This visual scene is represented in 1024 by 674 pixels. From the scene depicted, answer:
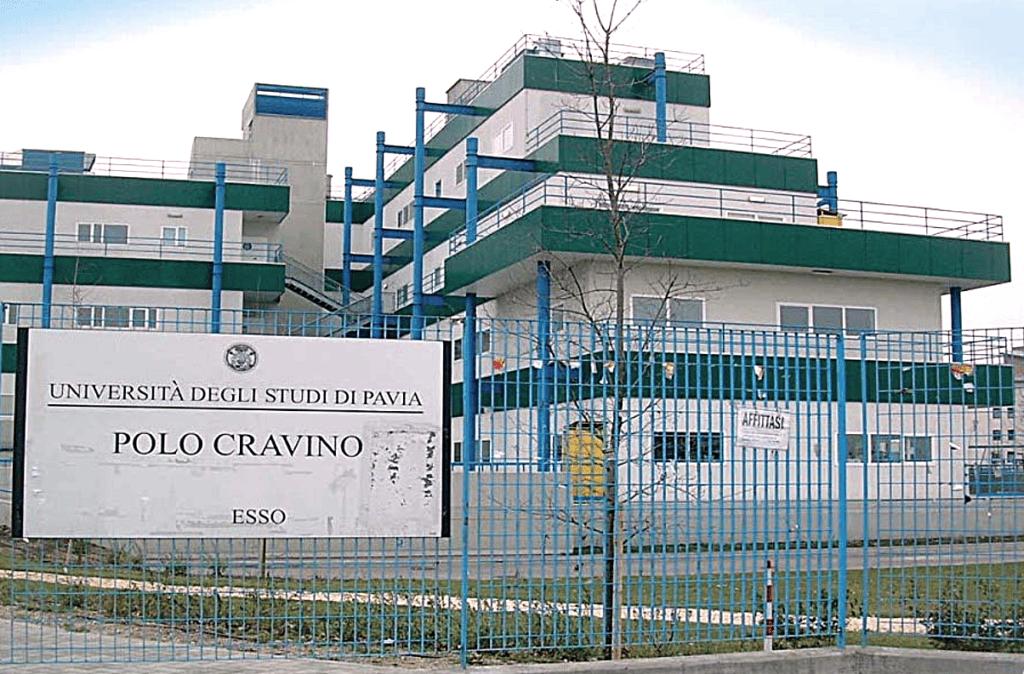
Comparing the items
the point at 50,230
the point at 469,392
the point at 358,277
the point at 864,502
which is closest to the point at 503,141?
the point at 50,230

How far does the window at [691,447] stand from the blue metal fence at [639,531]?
0.02 meters

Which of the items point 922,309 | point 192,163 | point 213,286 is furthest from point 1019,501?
point 192,163

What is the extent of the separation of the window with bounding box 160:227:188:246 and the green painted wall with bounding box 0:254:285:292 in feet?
3.99

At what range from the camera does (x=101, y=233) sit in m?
46.3

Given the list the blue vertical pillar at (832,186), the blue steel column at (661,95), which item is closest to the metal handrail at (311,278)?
the blue steel column at (661,95)

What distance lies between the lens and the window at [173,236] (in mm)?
46406

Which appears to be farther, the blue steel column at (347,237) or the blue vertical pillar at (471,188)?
the blue steel column at (347,237)

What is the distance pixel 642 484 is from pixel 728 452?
0.79 meters

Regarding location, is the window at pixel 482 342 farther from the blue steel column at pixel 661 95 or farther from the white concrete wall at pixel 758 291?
the blue steel column at pixel 661 95

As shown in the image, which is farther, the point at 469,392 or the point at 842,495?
the point at 842,495

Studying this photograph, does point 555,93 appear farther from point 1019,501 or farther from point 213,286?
point 1019,501

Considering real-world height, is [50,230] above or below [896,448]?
above

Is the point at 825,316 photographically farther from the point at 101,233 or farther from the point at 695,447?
the point at 101,233

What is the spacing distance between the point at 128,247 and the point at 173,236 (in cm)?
168
